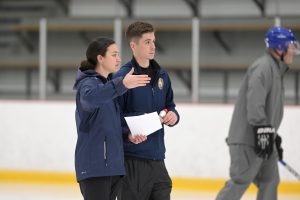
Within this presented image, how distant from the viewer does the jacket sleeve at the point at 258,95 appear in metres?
4.20

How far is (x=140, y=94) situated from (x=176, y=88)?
304 inches

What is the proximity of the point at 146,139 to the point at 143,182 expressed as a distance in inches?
7.8

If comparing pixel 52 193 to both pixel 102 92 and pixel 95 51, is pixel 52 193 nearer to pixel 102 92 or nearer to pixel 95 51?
pixel 95 51

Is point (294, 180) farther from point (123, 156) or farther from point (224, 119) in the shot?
point (123, 156)

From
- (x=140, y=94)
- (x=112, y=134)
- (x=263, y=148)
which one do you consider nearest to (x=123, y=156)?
(x=112, y=134)

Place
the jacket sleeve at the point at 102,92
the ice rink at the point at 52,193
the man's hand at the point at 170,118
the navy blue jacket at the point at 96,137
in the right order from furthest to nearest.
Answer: the ice rink at the point at 52,193, the man's hand at the point at 170,118, the navy blue jacket at the point at 96,137, the jacket sleeve at the point at 102,92

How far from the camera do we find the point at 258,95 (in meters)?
4.21

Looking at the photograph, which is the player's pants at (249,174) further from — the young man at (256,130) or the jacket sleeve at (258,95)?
the jacket sleeve at (258,95)

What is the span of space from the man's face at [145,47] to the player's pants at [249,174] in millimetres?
1147

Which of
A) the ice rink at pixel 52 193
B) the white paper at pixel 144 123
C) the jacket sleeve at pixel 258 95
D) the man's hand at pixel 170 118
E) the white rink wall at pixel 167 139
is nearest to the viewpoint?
the white paper at pixel 144 123

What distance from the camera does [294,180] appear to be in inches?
279

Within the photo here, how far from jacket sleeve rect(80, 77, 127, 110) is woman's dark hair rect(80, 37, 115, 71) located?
0.18 m

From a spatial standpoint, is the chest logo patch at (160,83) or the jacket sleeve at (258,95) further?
the jacket sleeve at (258,95)

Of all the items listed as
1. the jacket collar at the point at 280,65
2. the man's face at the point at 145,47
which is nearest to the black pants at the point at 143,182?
the man's face at the point at 145,47
